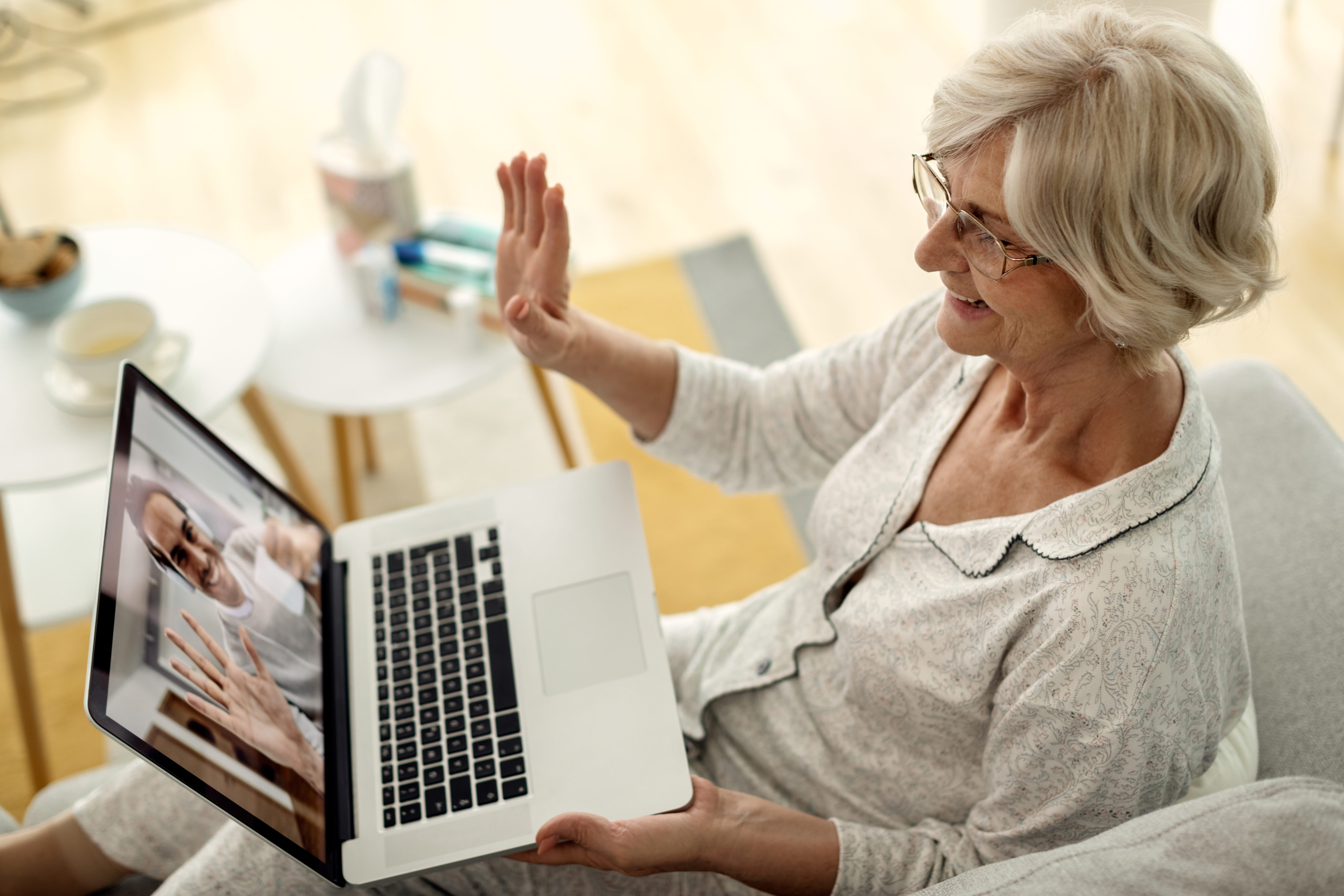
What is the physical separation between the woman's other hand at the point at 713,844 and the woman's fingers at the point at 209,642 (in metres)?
0.32

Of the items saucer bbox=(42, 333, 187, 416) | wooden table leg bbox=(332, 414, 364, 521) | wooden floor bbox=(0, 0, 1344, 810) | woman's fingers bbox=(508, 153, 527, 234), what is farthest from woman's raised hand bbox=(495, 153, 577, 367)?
wooden floor bbox=(0, 0, 1344, 810)

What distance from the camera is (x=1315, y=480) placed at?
1.18 m

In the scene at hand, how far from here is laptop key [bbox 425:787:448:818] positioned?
3.48ft

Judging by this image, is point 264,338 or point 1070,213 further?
point 264,338

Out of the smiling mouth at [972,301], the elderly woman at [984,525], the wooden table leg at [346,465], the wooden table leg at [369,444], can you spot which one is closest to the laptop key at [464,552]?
the elderly woman at [984,525]

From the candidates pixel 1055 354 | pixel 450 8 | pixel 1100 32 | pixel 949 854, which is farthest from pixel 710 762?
pixel 450 8

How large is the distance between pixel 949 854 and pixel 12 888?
1.00 m

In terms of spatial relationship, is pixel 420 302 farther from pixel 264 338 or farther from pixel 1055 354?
pixel 1055 354

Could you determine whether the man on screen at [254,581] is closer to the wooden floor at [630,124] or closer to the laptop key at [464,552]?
the laptop key at [464,552]

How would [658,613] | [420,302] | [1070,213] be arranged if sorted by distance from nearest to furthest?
[1070,213] → [658,613] → [420,302]

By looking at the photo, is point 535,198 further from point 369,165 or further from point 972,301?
point 369,165

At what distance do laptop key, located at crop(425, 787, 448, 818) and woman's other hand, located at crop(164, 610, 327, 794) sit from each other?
101mm

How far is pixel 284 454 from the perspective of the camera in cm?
196

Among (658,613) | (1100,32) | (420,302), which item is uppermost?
(1100,32)
